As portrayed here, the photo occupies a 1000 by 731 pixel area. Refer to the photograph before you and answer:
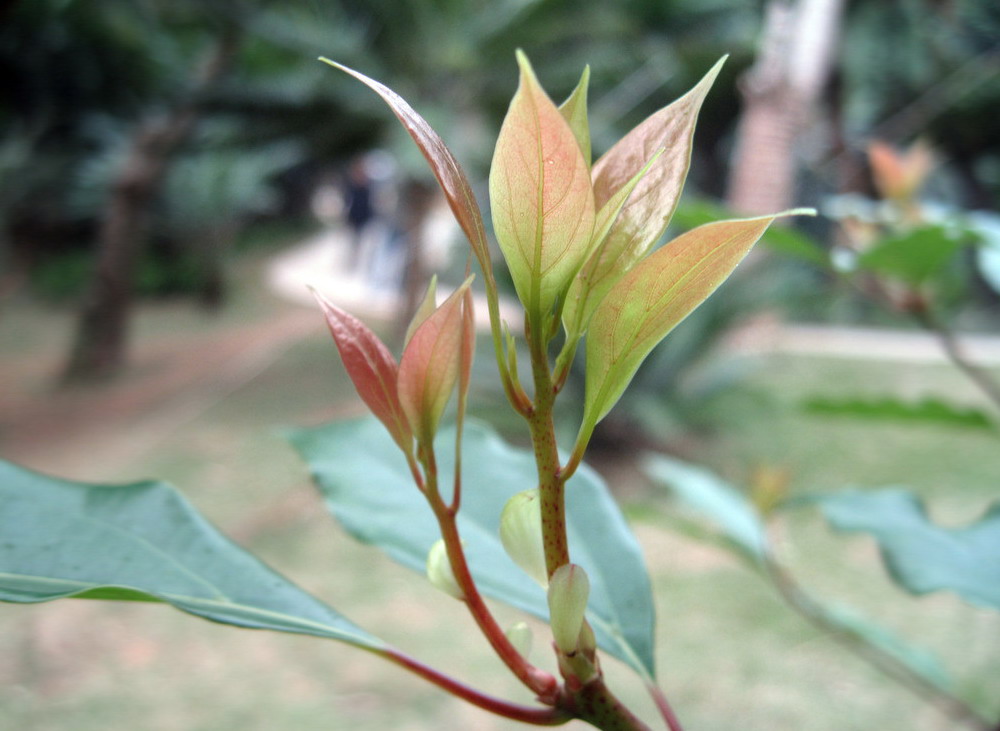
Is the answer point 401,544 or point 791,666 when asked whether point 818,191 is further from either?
point 401,544

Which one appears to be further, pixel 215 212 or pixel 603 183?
pixel 215 212

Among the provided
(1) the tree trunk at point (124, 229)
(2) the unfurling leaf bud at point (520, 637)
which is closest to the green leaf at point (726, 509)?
(2) the unfurling leaf bud at point (520, 637)

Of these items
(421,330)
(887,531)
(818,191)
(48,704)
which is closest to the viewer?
(421,330)

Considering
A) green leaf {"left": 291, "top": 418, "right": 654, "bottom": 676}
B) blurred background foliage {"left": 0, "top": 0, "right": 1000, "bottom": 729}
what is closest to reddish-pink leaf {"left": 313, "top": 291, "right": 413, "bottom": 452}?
green leaf {"left": 291, "top": 418, "right": 654, "bottom": 676}

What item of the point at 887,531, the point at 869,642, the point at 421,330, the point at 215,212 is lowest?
the point at 215,212

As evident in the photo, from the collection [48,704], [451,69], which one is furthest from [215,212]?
[48,704]

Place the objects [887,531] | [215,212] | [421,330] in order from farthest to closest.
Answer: [215,212], [887,531], [421,330]

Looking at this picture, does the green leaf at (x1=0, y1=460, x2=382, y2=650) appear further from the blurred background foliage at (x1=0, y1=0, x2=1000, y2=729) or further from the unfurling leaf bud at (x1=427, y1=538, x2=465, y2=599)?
the blurred background foliage at (x1=0, y1=0, x2=1000, y2=729)
